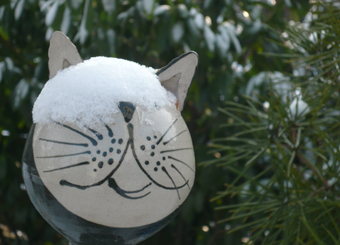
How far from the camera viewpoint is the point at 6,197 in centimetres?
144

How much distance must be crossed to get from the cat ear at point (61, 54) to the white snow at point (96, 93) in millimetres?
17

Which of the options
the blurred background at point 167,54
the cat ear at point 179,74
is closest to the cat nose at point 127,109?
the cat ear at point 179,74

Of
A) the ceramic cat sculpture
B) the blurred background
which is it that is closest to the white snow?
the ceramic cat sculpture

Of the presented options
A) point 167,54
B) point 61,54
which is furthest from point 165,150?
point 167,54

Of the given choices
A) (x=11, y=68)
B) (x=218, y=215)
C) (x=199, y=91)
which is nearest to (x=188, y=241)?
(x=218, y=215)

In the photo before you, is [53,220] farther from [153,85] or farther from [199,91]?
[199,91]

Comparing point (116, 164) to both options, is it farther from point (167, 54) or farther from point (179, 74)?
point (167, 54)

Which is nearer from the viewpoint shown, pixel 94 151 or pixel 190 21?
pixel 94 151

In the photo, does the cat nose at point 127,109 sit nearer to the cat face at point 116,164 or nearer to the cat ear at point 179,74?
the cat face at point 116,164

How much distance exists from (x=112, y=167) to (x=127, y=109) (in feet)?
0.35

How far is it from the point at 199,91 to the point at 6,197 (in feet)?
2.89

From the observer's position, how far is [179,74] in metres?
0.71

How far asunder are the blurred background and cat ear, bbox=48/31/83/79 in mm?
350

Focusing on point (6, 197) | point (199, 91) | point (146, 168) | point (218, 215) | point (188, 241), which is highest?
point (146, 168)
